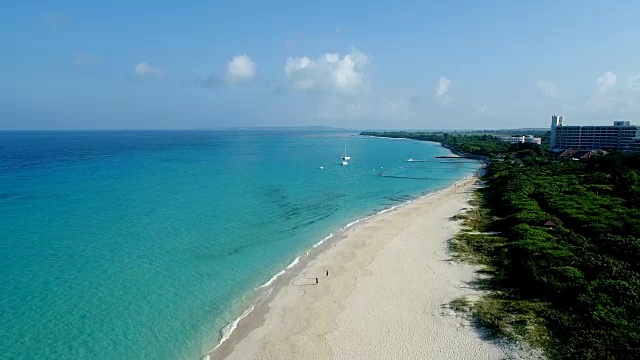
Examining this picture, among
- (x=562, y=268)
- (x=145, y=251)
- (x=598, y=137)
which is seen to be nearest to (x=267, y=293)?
(x=145, y=251)

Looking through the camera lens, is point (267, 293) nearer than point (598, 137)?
Yes

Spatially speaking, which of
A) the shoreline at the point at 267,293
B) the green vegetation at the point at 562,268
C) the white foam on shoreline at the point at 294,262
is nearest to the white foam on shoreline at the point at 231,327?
the shoreline at the point at 267,293

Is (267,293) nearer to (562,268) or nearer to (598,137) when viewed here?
(562,268)

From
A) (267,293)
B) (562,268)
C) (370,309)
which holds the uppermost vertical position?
(562,268)

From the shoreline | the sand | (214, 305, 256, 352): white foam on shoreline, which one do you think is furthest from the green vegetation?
(214, 305, 256, 352): white foam on shoreline

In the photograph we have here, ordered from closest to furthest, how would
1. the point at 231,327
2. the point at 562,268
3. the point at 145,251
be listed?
the point at 231,327 → the point at 562,268 → the point at 145,251

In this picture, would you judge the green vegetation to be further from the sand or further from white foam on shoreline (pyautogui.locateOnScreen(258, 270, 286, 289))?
white foam on shoreline (pyautogui.locateOnScreen(258, 270, 286, 289))

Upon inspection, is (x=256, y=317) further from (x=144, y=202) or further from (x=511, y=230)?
(x=144, y=202)
